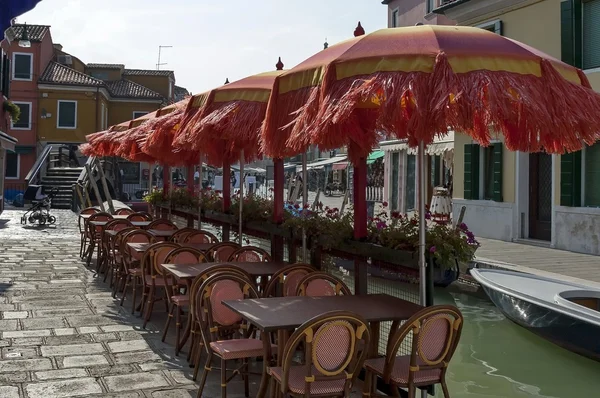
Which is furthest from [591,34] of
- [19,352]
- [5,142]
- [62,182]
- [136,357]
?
[62,182]

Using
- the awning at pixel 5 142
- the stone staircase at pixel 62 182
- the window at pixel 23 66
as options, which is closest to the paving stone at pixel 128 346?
the awning at pixel 5 142

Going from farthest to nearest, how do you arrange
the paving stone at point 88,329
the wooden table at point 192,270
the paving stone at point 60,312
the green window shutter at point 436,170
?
1. the green window shutter at point 436,170
2. the paving stone at point 60,312
3. the paving stone at point 88,329
4. the wooden table at point 192,270

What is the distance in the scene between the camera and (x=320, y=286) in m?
5.17

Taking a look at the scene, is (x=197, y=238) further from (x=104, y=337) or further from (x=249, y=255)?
(x=104, y=337)

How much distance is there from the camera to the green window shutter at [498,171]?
16734 mm

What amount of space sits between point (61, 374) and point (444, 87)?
3.75m

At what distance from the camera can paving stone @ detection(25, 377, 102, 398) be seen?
468 cm

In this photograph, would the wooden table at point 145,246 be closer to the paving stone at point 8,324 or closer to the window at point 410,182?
the paving stone at point 8,324

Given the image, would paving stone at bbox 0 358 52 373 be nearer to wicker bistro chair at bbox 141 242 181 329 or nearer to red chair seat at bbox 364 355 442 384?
wicker bistro chair at bbox 141 242 181 329

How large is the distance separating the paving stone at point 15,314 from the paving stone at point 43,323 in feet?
0.69

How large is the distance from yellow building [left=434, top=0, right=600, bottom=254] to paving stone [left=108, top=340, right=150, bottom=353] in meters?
10.9

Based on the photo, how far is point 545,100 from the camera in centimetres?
379

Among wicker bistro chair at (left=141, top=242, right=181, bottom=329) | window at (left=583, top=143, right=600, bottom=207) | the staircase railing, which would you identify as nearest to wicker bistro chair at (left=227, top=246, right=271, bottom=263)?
wicker bistro chair at (left=141, top=242, right=181, bottom=329)

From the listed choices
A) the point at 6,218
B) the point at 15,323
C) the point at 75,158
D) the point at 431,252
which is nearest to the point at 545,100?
the point at 431,252
